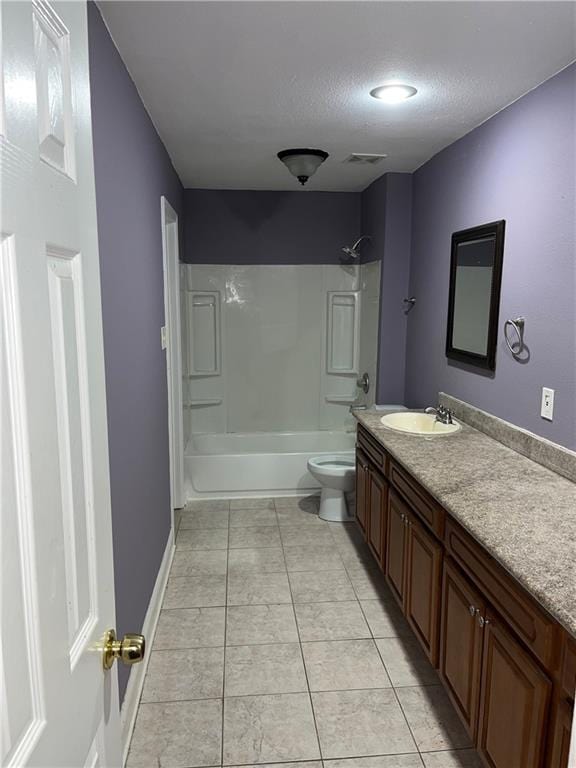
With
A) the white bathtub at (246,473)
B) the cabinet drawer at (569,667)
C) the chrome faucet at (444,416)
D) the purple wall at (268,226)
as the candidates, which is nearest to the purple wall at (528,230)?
the chrome faucet at (444,416)

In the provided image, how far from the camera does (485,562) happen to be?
160 cm

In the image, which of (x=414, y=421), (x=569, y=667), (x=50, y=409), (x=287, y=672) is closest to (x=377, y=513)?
(x=414, y=421)

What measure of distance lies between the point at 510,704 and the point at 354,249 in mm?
3641

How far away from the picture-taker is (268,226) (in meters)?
4.49

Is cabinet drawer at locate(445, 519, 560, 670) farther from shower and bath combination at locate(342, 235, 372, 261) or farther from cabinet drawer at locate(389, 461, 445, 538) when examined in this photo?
shower and bath combination at locate(342, 235, 372, 261)

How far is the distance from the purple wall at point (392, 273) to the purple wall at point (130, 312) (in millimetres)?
1591

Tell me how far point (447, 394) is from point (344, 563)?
1.18 m

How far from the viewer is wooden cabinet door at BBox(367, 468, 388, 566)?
2.75 metres

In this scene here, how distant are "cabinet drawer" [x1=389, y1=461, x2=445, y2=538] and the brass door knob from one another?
1.31 metres

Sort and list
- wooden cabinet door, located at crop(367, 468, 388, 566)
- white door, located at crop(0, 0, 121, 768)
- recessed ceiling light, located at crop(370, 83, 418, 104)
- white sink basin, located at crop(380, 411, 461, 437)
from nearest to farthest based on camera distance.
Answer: white door, located at crop(0, 0, 121, 768) → recessed ceiling light, located at crop(370, 83, 418, 104) → wooden cabinet door, located at crop(367, 468, 388, 566) → white sink basin, located at crop(380, 411, 461, 437)

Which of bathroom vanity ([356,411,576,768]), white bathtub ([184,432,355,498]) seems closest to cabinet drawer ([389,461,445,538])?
bathroom vanity ([356,411,576,768])

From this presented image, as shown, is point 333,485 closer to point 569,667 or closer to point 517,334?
point 517,334

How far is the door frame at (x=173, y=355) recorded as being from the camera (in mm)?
3225

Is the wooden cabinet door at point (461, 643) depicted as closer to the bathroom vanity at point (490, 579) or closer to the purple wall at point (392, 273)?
the bathroom vanity at point (490, 579)
